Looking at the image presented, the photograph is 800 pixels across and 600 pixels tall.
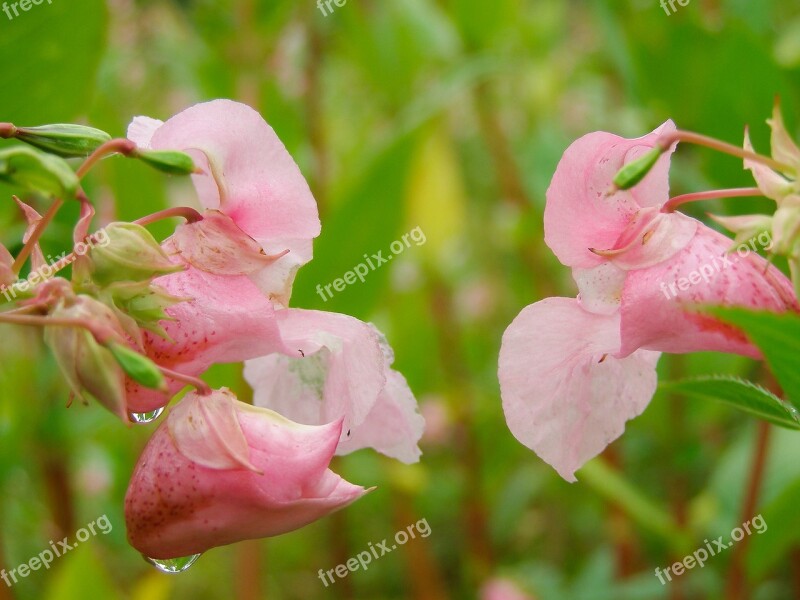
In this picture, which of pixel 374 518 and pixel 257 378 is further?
pixel 374 518

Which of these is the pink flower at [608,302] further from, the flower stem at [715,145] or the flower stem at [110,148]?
the flower stem at [110,148]

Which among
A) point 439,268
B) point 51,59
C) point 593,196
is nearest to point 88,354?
point 593,196

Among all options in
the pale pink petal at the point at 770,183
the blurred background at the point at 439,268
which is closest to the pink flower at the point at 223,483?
the pale pink petal at the point at 770,183

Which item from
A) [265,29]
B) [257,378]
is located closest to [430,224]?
[265,29]

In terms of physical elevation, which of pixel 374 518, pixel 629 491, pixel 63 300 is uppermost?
pixel 63 300

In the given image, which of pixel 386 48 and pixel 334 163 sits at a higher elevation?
pixel 386 48

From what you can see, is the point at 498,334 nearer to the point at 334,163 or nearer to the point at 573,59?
the point at 334,163

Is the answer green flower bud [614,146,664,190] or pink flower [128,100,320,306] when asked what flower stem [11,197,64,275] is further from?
green flower bud [614,146,664,190]
